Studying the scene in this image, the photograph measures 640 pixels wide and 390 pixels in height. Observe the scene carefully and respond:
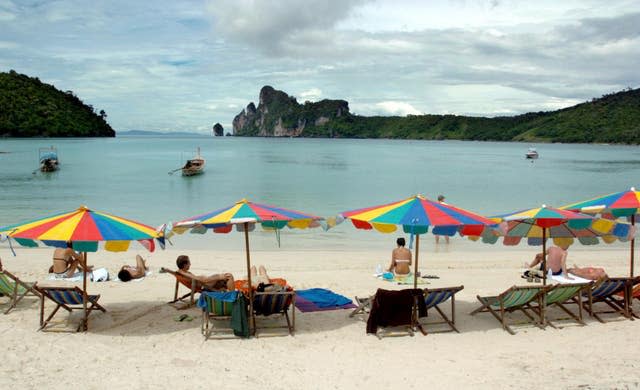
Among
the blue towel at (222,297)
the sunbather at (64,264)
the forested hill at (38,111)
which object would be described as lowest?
the sunbather at (64,264)

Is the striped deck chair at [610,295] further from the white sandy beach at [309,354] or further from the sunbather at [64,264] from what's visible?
the sunbather at [64,264]

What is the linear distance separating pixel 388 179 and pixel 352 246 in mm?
32145

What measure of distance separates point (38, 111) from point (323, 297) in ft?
429

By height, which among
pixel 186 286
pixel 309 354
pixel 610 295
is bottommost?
pixel 309 354

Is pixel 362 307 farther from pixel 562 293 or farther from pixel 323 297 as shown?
pixel 562 293

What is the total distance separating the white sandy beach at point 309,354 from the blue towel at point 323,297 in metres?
0.30

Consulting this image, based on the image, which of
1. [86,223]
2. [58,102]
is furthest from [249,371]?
[58,102]

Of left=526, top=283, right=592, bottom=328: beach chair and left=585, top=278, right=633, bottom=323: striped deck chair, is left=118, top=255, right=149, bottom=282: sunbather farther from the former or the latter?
left=585, top=278, right=633, bottom=323: striped deck chair

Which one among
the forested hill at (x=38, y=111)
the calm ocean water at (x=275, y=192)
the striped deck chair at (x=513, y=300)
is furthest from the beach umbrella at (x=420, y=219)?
the forested hill at (x=38, y=111)

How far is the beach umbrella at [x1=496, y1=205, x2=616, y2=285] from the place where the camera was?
22.4 feet

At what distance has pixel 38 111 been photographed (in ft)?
397

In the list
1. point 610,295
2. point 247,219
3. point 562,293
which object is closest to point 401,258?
point 562,293

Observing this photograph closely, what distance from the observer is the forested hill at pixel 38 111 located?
115062 mm

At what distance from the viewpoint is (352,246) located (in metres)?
16.1
